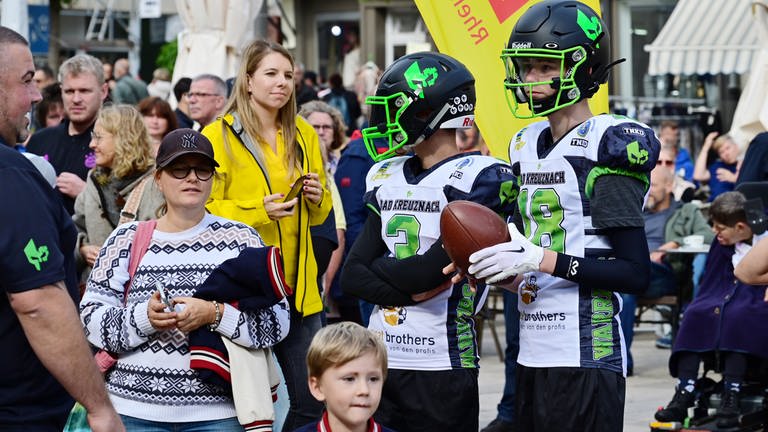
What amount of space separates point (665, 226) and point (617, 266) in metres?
7.76

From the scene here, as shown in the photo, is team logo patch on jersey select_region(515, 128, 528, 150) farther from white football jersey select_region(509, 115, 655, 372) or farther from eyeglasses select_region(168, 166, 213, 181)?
eyeglasses select_region(168, 166, 213, 181)

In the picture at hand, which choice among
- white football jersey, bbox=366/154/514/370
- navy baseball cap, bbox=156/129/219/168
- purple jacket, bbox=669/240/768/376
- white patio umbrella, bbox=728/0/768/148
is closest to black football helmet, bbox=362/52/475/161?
white football jersey, bbox=366/154/514/370

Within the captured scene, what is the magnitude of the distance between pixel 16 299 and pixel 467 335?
193 cm

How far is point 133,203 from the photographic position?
22.9 ft

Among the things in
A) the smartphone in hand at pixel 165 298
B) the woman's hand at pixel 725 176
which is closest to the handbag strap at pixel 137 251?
the smartphone in hand at pixel 165 298

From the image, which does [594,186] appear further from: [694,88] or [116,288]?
[694,88]

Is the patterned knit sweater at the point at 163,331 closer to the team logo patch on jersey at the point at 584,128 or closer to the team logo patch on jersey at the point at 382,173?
the team logo patch on jersey at the point at 382,173

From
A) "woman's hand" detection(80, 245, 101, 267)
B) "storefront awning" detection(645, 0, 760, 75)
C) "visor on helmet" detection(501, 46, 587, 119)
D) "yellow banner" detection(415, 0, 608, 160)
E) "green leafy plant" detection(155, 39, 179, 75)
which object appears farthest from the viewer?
"green leafy plant" detection(155, 39, 179, 75)

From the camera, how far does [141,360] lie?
5184mm

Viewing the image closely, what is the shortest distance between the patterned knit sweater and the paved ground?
13.4 ft

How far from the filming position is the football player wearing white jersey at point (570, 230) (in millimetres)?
4738

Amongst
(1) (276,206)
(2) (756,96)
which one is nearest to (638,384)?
(2) (756,96)

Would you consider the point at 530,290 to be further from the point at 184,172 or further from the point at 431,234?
the point at 184,172

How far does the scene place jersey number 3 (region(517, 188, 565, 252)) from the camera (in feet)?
16.0
